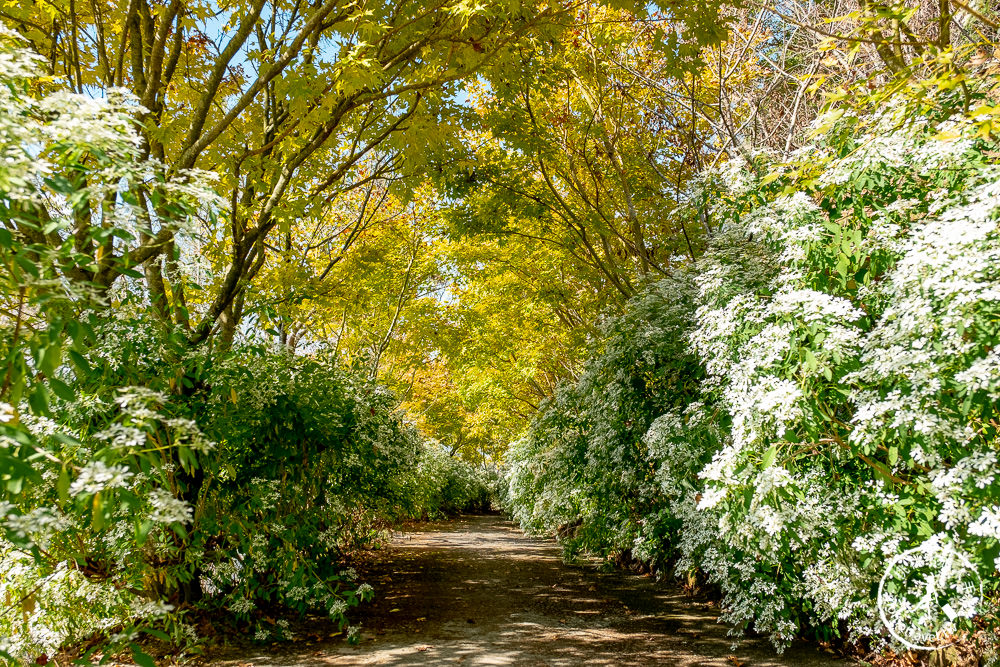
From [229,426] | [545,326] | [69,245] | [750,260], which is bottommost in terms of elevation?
[229,426]

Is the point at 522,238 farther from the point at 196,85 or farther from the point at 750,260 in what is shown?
the point at 750,260

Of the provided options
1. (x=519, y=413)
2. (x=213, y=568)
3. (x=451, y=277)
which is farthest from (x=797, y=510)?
(x=519, y=413)

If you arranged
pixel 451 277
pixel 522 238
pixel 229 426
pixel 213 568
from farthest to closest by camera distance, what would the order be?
pixel 451 277
pixel 522 238
pixel 213 568
pixel 229 426

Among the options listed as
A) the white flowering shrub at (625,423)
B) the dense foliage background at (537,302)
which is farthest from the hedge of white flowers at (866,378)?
the white flowering shrub at (625,423)

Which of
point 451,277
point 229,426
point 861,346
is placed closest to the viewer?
point 861,346

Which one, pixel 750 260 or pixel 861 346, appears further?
pixel 750 260

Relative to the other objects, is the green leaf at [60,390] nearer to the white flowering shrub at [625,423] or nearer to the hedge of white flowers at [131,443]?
the hedge of white flowers at [131,443]

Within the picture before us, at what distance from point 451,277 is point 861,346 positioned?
514 inches

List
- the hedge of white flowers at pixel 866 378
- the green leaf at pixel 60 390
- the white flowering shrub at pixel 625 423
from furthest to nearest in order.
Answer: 1. the white flowering shrub at pixel 625 423
2. the hedge of white flowers at pixel 866 378
3. the green leaf at pixel 60 390

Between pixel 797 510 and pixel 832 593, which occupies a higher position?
pixel 797 510

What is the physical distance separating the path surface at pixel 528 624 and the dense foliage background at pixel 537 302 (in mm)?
489

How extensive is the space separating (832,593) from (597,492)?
15.8 feet

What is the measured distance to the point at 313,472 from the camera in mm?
7457

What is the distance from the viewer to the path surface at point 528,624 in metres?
6.18
